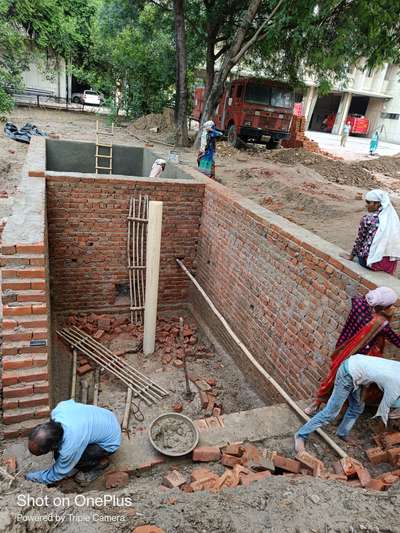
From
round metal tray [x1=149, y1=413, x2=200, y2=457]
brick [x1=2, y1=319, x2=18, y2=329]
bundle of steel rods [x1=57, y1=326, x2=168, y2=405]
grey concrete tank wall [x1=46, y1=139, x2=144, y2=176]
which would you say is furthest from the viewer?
grey concrete tank wall [x1=46, y1=139, x2=144, y2=176]

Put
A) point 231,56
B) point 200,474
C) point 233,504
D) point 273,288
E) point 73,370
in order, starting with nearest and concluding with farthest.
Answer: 1. point 233,504
2. point 200,474
3. point 273,288
4. point 73,370
5. point 231,56

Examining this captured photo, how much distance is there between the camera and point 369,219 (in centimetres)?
356

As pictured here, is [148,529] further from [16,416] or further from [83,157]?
[83,157]

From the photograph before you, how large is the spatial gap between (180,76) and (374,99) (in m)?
28.1

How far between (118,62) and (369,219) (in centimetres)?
1823

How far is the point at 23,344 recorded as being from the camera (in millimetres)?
3301

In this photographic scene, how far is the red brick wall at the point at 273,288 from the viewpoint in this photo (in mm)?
3785

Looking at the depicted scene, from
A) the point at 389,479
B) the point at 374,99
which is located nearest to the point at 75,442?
the point at 389,479

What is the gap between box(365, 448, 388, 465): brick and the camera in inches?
120

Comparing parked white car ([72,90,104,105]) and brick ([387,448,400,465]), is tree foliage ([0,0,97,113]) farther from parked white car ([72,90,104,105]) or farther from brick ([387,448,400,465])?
brick ([387,448,400,465])

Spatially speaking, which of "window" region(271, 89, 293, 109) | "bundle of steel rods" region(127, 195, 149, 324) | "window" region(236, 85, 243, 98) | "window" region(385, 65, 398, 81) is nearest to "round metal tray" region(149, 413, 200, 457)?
"bundle of steel rods" region(127, 195, 149, 324)

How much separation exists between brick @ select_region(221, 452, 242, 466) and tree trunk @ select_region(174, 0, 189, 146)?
1200 centimetres

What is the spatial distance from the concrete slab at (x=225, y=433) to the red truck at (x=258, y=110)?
12.8 m

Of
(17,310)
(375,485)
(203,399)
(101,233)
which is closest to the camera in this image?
(375,485)
